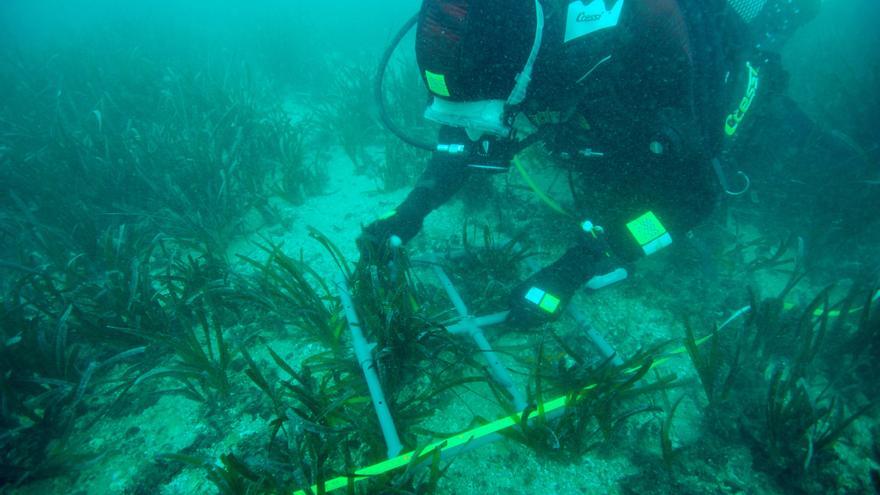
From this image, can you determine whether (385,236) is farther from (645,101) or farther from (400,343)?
(645,101)

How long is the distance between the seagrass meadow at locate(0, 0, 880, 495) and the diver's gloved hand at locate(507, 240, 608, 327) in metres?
0.20

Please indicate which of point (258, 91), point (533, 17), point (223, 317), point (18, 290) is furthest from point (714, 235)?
point (258, 91)

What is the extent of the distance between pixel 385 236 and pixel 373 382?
105 cm

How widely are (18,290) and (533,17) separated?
3931 mm

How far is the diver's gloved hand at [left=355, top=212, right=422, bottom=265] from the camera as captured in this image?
8.79 feet

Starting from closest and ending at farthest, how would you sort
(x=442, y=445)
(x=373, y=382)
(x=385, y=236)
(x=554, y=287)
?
(x=442, y=445) < (x=373, y=382) < (x=554, y=287) < (x=385, y=236)

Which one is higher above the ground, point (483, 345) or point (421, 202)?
point (421, 202)

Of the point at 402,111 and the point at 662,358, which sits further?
the point at 402,111

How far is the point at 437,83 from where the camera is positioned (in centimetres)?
200

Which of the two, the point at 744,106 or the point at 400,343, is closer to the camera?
the point at 400,343

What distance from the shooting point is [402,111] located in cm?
598

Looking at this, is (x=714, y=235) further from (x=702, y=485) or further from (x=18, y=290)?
(x=18, y=290)

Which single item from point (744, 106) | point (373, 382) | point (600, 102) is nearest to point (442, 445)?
point (373, 382)

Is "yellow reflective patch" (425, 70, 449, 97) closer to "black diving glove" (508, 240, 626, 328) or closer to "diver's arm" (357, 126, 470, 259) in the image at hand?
"diver's arm" (357, 126, 470, 259)
